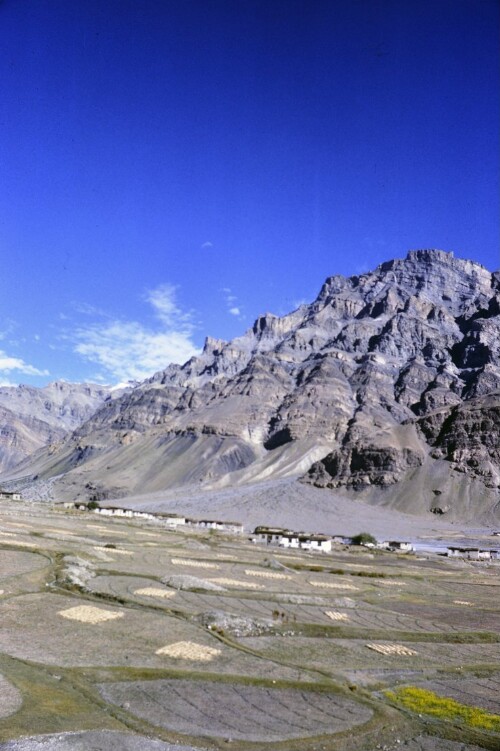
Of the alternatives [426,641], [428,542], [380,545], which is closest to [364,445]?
[428,542]

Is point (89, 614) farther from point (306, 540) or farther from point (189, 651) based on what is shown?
point (306, 540)

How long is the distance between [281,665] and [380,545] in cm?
9982

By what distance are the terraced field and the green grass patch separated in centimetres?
6

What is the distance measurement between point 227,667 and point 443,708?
6.40m

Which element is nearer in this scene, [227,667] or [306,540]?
[227,667]

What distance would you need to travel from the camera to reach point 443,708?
49.1 ft

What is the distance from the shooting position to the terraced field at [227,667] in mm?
12188

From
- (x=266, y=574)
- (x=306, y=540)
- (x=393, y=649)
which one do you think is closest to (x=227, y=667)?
(x=393, y=649)

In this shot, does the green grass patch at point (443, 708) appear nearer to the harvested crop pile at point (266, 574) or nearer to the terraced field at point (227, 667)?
the terraced field at point (227, 667)

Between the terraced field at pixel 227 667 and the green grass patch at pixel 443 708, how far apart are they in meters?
0.06

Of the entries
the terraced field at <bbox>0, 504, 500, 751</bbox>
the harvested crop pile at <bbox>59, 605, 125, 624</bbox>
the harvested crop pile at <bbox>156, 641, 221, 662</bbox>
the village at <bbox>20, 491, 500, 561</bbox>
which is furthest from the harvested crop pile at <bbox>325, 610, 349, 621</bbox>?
the village at <bbox>20, 491, 500, 561</bbox>

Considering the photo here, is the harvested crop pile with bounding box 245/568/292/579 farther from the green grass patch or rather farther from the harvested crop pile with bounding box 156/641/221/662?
the green grass patch

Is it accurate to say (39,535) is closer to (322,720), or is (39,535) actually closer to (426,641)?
(426,641)

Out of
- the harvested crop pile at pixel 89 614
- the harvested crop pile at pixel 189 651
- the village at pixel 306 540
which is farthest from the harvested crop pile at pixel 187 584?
the village at pixel 306 540
